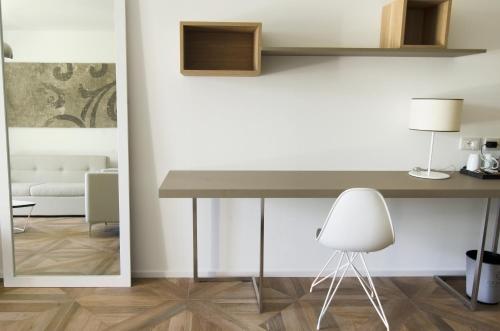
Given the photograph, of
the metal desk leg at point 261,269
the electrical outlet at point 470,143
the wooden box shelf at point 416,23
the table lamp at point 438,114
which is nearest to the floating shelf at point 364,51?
the wooden box shelf at point 416,23

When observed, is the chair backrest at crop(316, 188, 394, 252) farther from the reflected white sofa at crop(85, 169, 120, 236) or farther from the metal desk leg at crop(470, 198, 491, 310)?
the reflected white sofa at crop(85, 169, 120, 236)

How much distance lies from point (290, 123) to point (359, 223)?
981 mm

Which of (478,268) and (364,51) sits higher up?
(364,51)

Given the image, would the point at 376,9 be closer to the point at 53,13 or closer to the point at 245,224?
the point at 245,224

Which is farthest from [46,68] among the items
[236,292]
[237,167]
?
[236,292]

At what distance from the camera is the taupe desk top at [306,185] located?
7.59 ft

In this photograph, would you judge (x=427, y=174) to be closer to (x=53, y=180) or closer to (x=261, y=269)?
(x=261, y=269)

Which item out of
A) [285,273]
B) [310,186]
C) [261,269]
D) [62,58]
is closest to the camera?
[310,186]

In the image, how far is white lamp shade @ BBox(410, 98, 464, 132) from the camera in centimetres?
257

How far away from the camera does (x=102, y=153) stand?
9.20 feet

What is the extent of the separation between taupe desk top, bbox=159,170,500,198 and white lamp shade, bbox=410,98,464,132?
0.34 metres

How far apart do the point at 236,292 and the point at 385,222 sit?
3.86ft

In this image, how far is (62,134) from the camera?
278 centimetres

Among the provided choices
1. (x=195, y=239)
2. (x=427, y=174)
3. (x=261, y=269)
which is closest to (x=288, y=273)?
(x=261, y=269)
